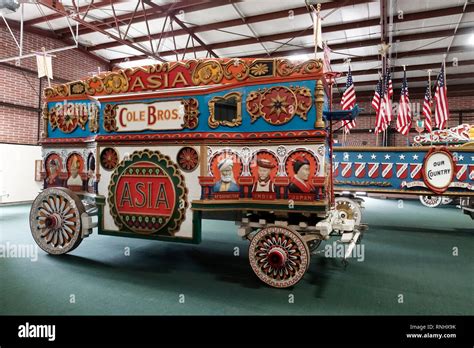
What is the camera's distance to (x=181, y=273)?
481cm

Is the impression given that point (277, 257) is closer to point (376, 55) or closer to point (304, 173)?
point (304, 173)

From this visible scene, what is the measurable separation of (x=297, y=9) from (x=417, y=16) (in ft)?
12.8

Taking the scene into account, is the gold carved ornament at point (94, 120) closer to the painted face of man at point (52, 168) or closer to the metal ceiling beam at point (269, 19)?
the painted face of man at point (52, 168)

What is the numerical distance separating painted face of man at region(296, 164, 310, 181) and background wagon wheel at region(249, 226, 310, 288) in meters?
0.70

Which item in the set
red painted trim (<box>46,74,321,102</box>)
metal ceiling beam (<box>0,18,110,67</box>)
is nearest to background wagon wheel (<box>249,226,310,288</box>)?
red painted trim (<box>46,74,321,102</box>)

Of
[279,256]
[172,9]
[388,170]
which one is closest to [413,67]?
[388,170]

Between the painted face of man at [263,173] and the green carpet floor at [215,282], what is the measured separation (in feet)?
4.78

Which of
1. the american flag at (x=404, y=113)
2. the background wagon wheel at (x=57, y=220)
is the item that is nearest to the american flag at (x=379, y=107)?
the american flag at (x=404, y=113)

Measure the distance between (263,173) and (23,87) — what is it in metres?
12.4

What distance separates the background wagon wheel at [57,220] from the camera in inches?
209

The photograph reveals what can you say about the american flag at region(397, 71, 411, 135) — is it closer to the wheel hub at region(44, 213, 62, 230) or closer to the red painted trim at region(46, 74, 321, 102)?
the red painted trim at region(46, 74, 321, 102)
